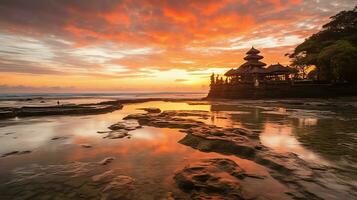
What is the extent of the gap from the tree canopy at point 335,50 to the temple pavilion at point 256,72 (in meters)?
3.28

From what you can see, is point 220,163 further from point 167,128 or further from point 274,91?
point 274,91

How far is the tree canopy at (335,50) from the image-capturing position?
36688 millimetres

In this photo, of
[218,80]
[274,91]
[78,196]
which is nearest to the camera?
[78,196]

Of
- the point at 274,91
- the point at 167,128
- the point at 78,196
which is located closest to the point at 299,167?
the point at 78,196

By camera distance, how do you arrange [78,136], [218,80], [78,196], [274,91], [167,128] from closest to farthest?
1. [78,196]
2. [78,136]
3. [167,128]
4. [274,91]
5. [218,80]

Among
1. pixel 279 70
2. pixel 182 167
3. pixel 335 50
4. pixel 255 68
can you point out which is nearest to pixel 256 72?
pixel 255 68

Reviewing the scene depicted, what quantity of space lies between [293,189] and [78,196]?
5.03 m

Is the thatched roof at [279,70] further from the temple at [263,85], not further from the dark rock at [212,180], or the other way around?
the dark rock at [212,180]

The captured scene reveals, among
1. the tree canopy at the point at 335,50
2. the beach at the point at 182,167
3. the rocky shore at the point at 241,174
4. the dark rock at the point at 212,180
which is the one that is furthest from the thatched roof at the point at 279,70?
the dark rock at the point at 212,180

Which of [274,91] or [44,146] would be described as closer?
[44,146]

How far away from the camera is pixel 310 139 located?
11.2 meters

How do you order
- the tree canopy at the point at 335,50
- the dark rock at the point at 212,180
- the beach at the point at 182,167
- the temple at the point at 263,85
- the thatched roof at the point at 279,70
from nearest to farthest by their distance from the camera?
the dark rock at the point at 212,180
the beach at the point at 182,167
the tree canopy at the point at 335,50
the temple at the point at 263,85
the thatched roof at the point at 279,70

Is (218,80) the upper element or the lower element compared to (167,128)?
upper

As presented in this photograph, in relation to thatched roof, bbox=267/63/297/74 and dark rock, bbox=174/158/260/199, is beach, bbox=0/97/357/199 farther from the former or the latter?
thatched roof, bbox=267/63/297/74
